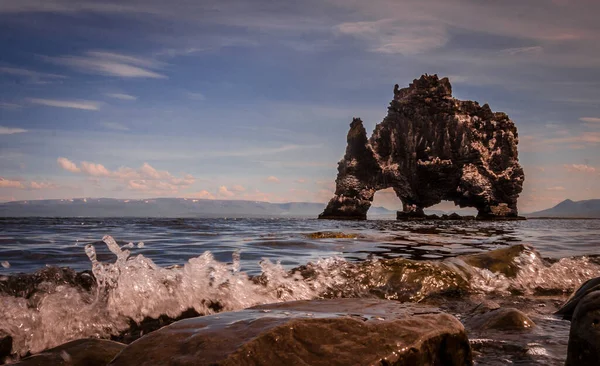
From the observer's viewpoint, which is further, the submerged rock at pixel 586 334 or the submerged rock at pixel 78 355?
the submerged rock at pixel 78 355

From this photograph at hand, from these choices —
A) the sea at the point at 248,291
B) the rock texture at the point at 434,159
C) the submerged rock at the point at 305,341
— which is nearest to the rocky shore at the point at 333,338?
the submerged rock at the point at 305,341

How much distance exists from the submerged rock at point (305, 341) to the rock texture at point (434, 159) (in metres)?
71.8

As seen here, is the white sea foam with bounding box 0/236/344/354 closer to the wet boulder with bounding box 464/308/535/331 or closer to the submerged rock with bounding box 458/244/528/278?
the wet boulder with bounding box 464/308/535/331

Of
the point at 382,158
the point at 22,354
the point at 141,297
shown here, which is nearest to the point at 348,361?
the point at 22,354

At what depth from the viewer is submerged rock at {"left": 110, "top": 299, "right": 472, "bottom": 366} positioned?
2273 millimetres

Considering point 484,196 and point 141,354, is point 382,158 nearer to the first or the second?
point 484,196

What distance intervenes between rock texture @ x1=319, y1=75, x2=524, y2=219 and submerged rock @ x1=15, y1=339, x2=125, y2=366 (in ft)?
235

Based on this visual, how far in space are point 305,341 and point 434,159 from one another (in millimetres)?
74965

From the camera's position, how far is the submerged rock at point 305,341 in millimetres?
2273

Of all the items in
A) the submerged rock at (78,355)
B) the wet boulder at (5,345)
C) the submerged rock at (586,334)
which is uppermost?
the submerged rock at (586,334)

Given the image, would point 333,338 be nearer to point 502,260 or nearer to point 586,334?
point 586,334

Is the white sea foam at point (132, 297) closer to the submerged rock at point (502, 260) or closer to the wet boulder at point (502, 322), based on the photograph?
the wet boulder at point (502, 322)

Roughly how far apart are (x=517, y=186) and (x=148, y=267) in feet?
255

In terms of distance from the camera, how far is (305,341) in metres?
2.44
